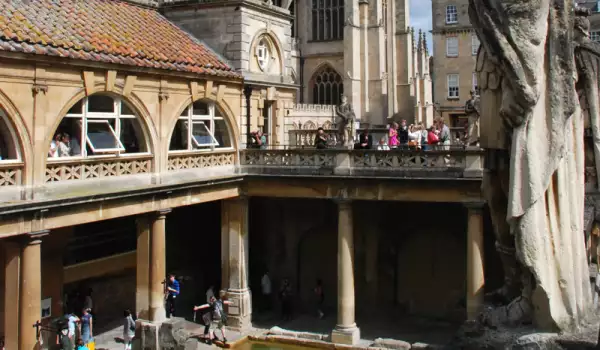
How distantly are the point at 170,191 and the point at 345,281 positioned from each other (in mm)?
7021

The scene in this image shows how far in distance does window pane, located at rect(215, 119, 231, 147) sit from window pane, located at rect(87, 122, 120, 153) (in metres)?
5.93

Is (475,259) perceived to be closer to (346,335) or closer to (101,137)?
(346,335)

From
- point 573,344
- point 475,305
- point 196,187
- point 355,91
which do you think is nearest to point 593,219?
point 573,344

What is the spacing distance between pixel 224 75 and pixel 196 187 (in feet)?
14.0

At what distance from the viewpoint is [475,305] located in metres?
22.2

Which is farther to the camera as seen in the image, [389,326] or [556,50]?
[389,326]

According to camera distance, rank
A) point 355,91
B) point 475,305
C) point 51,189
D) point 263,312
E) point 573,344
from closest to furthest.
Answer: point 573,344
point 51,189
point 475,305
point 263,312
point 355,91

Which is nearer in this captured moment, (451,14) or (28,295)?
(28,295)

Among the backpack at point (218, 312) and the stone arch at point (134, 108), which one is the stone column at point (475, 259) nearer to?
the backpack at point (218, 312)

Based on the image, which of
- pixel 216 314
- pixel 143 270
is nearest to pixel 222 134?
pixel 143 270

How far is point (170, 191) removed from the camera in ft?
72.0

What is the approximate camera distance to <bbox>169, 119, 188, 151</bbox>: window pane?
24.1 meters

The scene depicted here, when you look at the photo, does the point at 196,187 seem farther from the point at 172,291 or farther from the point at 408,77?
the point at 408,77

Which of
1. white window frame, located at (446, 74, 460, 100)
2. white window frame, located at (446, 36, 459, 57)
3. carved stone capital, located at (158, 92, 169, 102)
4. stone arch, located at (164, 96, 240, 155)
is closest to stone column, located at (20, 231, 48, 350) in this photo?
carved stone capital, located at (158, 92, 169, 102)
